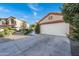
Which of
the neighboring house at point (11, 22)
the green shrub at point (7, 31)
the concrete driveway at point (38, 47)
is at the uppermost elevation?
the neighboring house at point (11, 22)

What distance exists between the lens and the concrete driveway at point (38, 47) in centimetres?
415

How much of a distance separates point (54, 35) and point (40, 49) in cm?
40

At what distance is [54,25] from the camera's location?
4352mm

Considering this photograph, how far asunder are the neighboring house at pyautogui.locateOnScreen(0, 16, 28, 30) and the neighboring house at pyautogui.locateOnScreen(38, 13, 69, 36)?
39cm

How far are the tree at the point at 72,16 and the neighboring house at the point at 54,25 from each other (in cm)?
8

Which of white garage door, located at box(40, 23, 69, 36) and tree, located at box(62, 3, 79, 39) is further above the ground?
tree, located at box(62, 3, 79, 39)

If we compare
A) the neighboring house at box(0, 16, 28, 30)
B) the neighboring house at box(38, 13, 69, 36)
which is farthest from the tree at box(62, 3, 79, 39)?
the neighboring house at box(0, 16, 28, 30)

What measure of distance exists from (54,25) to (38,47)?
0.53m

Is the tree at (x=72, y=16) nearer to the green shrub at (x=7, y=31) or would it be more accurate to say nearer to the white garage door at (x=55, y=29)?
the white garage door at (x=55, y=29)

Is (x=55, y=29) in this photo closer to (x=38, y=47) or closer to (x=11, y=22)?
(x=38, y=47)

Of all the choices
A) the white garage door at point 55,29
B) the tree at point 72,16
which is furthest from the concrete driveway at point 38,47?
the tree at point 72,16

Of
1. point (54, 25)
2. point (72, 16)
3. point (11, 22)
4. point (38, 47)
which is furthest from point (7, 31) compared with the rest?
point (72, 16)

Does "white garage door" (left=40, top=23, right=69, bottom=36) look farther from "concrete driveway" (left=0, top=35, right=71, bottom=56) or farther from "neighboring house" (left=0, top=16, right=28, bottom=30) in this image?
"neighboring house" (left=0, top=16, right=28, bottom=30)

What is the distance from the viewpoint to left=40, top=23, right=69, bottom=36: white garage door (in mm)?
4254
